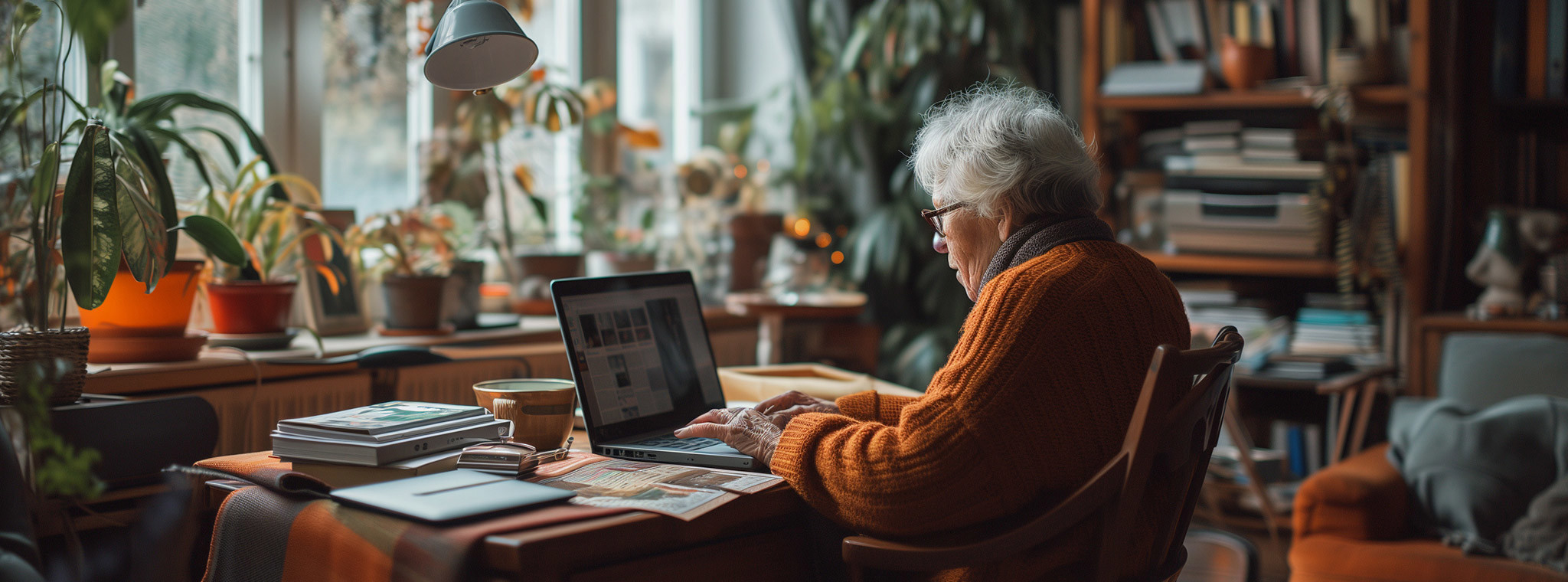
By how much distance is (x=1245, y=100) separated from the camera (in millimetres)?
3445

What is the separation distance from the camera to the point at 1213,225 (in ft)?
11.4

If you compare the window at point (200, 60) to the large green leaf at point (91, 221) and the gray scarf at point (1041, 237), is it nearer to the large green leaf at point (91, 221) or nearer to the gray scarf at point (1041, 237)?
the large green leaf at point (91, 221)

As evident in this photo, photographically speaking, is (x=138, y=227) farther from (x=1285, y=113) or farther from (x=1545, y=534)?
(x=1285, y=113)

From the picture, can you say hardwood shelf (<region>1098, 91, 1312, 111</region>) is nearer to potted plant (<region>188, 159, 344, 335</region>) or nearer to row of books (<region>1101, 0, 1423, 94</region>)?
row of books (<region>1101, 0, 1423, 94</region>)

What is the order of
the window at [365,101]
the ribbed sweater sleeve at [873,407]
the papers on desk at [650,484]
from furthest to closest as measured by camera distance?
the window at [365,101], the ribbed sweater sleeve at [873,407], the papers on desk at [650,484]

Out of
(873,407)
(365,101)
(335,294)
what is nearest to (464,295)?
(335,294)

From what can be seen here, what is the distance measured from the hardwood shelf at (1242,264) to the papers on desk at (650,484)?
2.23 meters

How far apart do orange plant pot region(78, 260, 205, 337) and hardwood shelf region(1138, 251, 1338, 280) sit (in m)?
2.50

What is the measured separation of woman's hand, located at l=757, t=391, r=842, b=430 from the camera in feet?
4.87

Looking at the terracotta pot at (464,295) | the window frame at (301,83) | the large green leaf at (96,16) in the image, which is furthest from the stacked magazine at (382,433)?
the terracotta pot at (464,295)

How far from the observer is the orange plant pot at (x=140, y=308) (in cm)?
177

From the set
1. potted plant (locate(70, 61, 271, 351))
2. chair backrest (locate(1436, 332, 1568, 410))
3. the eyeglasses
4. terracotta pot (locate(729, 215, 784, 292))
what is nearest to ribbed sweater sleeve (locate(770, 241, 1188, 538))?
the eyeglasses

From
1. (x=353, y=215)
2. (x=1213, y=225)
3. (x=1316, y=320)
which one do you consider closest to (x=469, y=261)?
(x=353, y=215)

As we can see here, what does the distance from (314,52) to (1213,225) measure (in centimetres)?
259
